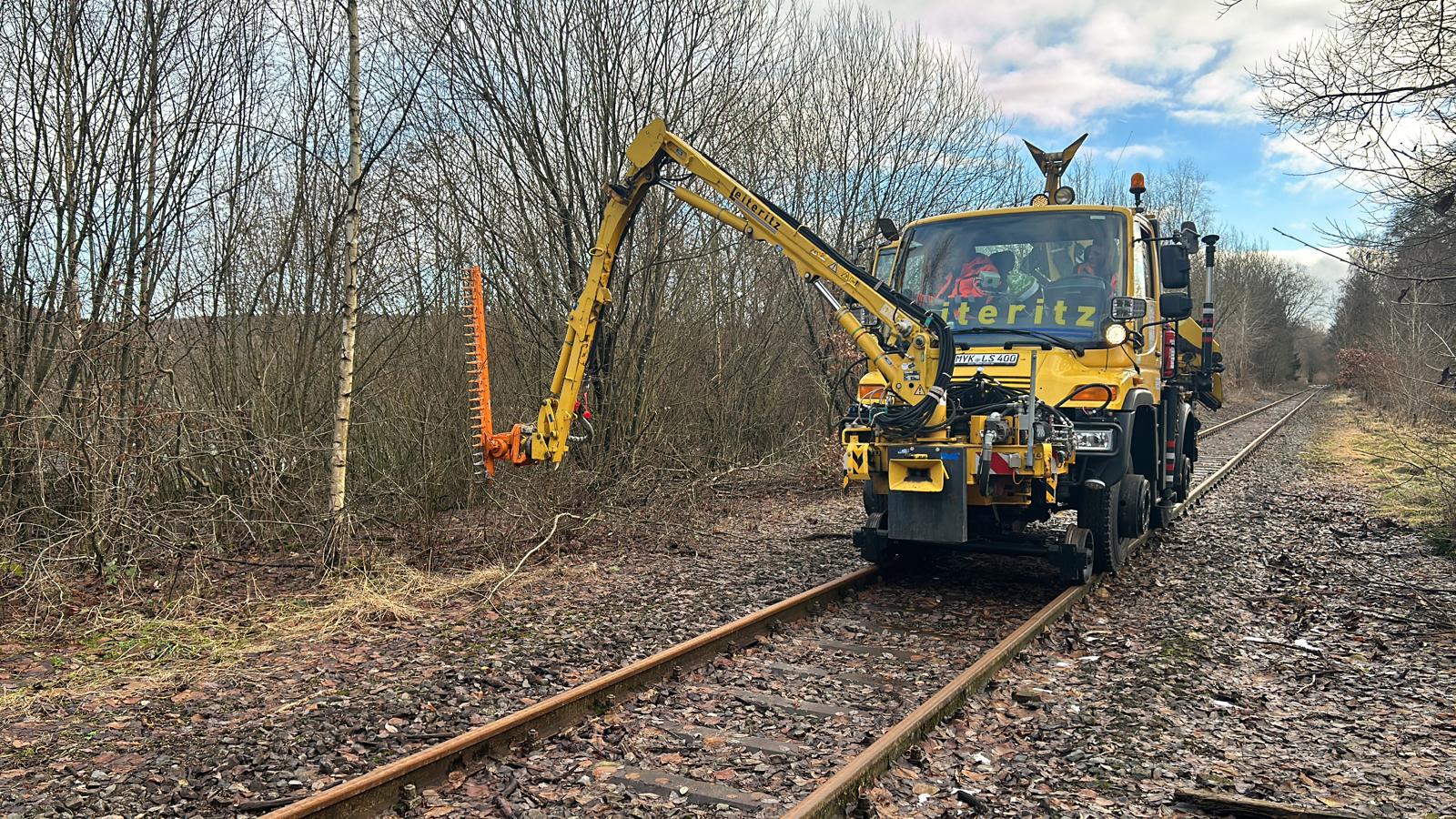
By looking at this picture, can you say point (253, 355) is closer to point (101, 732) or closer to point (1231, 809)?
point (101, 732)

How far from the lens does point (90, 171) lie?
870cm

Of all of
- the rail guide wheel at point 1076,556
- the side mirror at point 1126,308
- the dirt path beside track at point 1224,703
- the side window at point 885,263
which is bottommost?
the dirt path beside track at point 1224,703

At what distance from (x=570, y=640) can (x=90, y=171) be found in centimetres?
674

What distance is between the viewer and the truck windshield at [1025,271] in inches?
308

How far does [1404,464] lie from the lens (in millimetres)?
16234

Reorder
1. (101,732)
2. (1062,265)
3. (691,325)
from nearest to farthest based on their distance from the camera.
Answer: (101,732) < (1062,265) < (691,325)

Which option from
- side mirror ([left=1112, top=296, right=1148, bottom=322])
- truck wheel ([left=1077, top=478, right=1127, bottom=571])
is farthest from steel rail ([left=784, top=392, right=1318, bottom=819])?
side mirror ([left=1112, top=296, right=1148, bottom=322])

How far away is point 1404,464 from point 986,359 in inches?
517

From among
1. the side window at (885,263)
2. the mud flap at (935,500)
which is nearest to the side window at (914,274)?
the side window at (885,263)

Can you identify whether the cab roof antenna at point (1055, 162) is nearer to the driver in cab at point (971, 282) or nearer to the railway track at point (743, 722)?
the driver in cab at point (971, 282)

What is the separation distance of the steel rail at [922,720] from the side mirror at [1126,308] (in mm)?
2250

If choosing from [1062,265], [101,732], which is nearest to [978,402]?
[1062,265]

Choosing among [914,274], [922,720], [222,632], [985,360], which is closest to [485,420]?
[222,632]

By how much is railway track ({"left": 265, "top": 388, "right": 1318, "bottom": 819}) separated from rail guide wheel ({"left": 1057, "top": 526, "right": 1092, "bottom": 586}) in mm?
124
